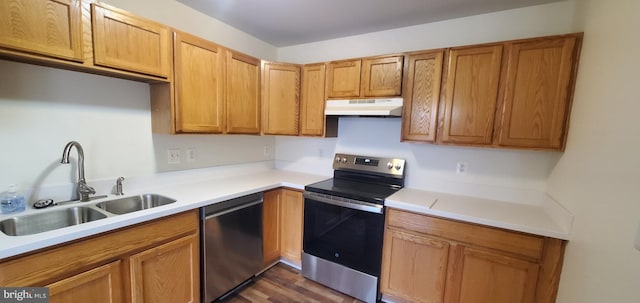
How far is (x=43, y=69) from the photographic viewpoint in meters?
1.46

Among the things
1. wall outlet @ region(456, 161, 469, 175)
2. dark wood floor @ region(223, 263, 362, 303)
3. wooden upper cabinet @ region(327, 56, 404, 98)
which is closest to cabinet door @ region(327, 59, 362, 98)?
wooden upper cabinet @ region(327, 56, 404, 98)

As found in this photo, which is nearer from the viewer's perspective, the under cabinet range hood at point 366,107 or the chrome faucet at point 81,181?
the chrome faucet at point 81,181

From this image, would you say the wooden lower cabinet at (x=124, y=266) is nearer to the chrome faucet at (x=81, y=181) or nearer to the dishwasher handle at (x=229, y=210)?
the dishwasher handle at (x=229, y=210)

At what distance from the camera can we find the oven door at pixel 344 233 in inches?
76.5

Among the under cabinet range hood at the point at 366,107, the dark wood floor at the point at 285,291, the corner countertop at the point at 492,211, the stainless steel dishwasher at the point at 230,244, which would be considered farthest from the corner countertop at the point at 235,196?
the dark wood floor at the point at 285,291

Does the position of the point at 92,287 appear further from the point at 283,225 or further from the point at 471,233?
the point at 471,233

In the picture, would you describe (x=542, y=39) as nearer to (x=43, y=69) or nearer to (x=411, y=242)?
(x=411, y=242)

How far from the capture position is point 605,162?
1145mm

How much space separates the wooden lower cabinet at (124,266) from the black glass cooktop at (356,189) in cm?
103

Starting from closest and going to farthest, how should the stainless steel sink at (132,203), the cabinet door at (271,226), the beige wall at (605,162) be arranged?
the beige wall at (605,162) < the stainless steel sink at (132,203) < the cabinet door at (271,226)

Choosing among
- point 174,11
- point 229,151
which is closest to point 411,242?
point 229,151

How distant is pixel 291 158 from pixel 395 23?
6.04 feet

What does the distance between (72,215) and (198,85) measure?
3.81ft

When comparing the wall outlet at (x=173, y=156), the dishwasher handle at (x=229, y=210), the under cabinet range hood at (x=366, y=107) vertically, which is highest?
the under cabinet range hood at (x=366, y=107)
